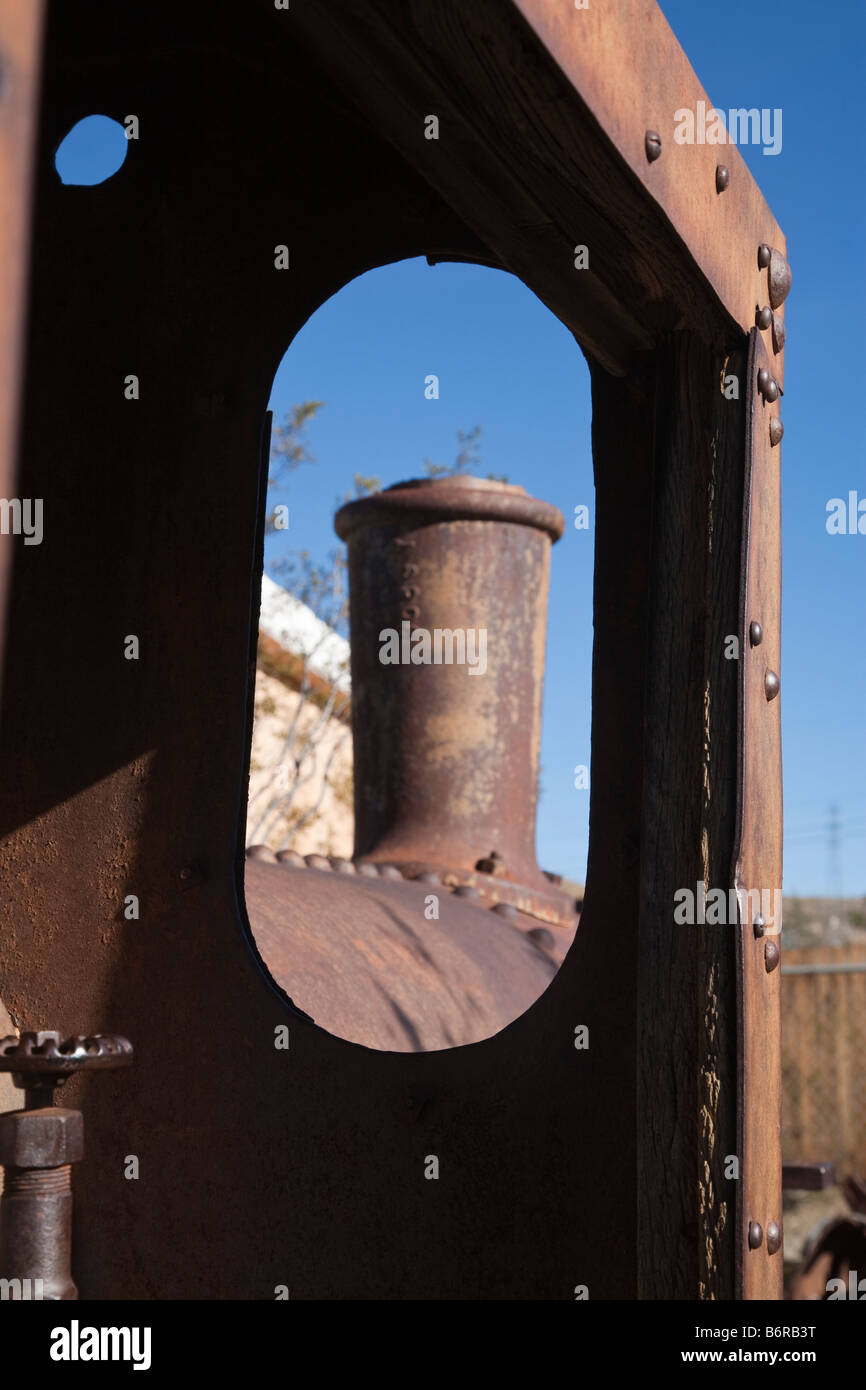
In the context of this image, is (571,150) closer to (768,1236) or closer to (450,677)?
(768,1236)

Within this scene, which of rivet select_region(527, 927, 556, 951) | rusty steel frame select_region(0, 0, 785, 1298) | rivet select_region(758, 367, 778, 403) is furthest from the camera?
rivet select_region(527, 927, 556, 951)

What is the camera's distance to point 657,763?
1733 mm

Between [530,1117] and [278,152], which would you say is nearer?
[530,1117]

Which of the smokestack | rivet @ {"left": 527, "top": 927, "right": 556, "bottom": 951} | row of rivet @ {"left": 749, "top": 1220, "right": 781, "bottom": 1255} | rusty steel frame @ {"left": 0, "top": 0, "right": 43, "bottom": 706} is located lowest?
row of rivet @ {"left": 749, "top": 1220, "right": 781, "bottom": 1255}

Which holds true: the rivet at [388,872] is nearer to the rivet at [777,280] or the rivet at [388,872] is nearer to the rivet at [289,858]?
the rivet at [289,858]

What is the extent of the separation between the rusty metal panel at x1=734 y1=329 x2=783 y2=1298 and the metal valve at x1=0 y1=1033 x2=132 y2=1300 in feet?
2.46

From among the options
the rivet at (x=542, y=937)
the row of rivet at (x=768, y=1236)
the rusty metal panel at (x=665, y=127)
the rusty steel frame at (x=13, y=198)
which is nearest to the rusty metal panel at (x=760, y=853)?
the row of rivet at (x=768, y=1236)

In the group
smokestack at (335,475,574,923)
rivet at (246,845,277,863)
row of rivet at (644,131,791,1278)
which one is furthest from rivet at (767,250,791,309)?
smokestack at (335,475,574,923)

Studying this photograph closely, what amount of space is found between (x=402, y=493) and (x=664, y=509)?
223 centimetres

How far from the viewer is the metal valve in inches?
62.1

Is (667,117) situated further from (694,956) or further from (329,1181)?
(329,1181)

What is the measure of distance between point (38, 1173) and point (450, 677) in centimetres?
238

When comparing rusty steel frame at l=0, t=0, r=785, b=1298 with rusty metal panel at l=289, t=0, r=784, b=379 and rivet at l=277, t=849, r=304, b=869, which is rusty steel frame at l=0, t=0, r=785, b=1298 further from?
rivet at l=277, t=849, r=304, b=869
